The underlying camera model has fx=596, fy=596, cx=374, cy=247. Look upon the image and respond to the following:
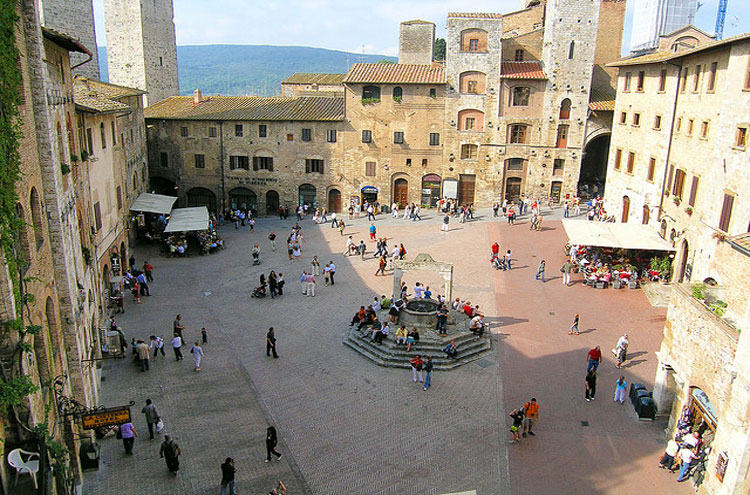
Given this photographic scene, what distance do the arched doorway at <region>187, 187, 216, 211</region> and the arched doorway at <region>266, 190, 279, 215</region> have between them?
4.32m

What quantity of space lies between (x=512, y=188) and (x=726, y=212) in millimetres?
22403

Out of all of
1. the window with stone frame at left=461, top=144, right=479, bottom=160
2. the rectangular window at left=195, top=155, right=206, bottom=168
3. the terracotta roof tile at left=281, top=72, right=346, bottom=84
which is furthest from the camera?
the terracotta roof tile at left=281, top=72, right=346, bottom=84

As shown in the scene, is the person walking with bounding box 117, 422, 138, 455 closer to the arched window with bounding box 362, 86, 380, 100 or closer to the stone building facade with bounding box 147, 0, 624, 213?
the stone building facade with bounding box 147, 0, 624, 213

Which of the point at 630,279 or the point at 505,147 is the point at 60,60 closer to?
the point at 630,279

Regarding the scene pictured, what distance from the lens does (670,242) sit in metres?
29.0

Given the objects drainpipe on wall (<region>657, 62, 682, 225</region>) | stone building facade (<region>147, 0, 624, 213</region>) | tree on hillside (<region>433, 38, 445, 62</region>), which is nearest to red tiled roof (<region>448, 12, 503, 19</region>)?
stone building facade (<region>147, 0, 624, 213</region>)

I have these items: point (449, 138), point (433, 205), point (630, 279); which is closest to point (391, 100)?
point (449, 138)

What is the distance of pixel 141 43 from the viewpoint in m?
47.2

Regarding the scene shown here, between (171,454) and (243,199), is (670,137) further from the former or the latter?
(243,199)

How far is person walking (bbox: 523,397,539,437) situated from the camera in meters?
16.3

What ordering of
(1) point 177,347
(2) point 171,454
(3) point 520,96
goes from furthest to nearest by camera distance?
1. (3) point 520,96
2. (1) point 177,347
3. (2) point 171,454

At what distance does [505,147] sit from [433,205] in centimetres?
685

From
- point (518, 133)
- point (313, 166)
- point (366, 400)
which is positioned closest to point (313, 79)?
point (313, 166)

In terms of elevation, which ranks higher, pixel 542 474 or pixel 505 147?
pixel 505 147
